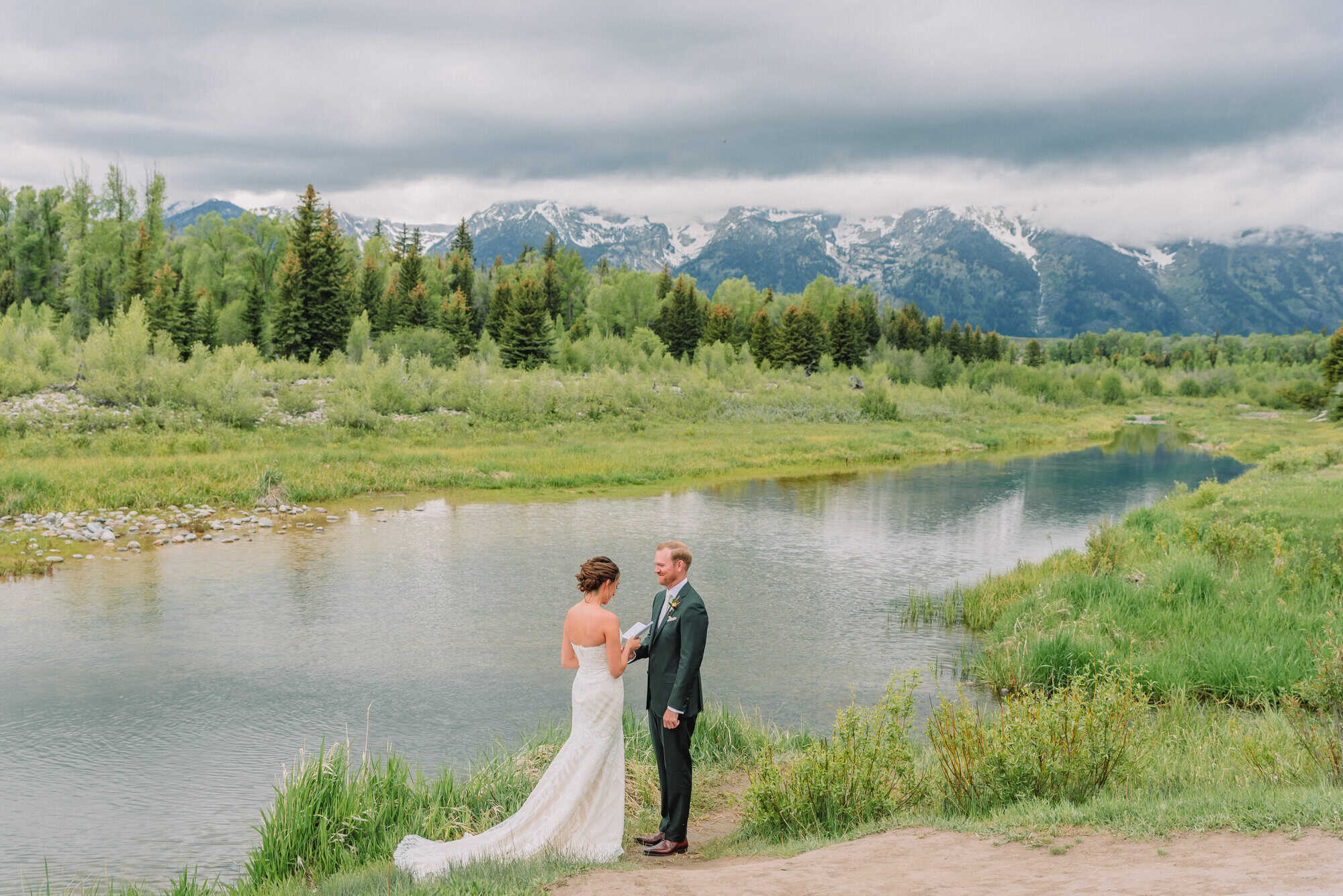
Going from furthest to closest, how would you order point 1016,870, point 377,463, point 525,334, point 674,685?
point 525,334
point 377,463
point 674,685
point 1016,870

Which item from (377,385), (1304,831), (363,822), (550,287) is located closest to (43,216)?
(550,287)

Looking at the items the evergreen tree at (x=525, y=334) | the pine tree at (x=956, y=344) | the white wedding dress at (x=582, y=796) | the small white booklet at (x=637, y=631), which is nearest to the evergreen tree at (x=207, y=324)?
the evergreen tree at (x=525, y=334)

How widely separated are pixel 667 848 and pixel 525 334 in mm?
67948

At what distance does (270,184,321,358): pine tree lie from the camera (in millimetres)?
60406

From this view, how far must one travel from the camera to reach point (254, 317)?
70.4 metres

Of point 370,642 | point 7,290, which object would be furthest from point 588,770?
point 7,290

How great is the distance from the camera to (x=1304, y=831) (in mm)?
5391

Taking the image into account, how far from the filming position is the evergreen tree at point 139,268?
67938mm

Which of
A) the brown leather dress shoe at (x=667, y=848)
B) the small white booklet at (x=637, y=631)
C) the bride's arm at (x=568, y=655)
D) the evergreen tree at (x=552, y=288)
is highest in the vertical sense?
the evergreen tree at (x=552, y=288)

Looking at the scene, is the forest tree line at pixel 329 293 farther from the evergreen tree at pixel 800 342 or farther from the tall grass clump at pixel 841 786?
the tall grass clump at pixel 841 786

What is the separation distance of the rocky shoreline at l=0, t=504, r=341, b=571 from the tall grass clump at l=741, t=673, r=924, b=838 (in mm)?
18051

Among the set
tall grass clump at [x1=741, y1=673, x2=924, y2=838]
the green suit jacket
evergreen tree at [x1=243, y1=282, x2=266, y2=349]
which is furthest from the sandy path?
evergreen tree at [x1=243, y1=282, x2=266, y2=349]

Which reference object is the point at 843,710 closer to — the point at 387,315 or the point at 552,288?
the point at 387,315

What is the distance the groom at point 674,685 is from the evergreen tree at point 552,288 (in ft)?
318
